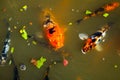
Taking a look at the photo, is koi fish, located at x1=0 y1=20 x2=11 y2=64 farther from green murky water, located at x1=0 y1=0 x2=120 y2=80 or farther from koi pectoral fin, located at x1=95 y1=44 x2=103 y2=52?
koi pectoral fin, located at x1=95 y1=44 x2=103 y2=52

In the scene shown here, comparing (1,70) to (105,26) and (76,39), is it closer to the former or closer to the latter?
(76,39)

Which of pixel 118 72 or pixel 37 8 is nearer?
pixel 118 72

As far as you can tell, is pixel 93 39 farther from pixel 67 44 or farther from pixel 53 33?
pixel 53 33

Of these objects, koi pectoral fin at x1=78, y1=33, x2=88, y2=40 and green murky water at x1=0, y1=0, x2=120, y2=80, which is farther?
koi pectoral fin at x1=78, y1=33, x2=88, y2=40

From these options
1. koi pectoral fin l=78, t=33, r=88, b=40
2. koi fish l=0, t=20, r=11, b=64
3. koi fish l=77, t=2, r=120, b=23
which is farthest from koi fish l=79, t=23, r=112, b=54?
koi fish l=0, t=20, r=11, b=64

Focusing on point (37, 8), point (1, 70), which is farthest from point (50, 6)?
point (1, 70)

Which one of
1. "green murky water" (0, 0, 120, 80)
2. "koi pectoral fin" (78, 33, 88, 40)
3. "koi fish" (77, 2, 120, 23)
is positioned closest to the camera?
"green murky water" (0, 0, 120, 80)

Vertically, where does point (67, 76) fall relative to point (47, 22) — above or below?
below
